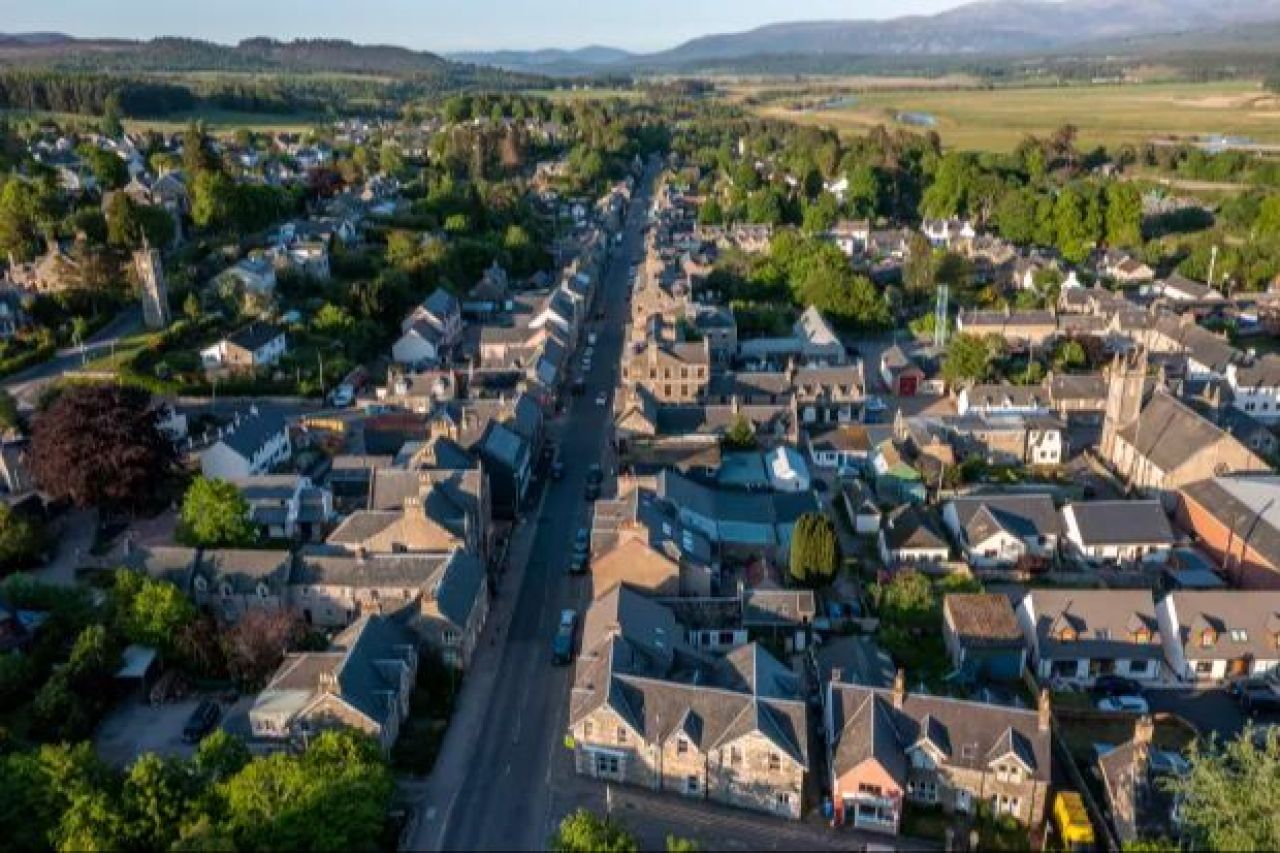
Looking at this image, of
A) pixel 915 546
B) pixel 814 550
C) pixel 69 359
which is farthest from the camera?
pixel 69 359

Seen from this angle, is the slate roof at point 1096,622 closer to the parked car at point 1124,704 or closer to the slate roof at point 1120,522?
the parked car at point 1124,704

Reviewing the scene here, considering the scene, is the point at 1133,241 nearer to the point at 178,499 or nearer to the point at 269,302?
the point at 269,302

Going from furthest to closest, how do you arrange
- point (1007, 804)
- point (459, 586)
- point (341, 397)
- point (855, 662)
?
point (341, 397) < point (459, 586) < point (855, 662) < point (1007, 804)

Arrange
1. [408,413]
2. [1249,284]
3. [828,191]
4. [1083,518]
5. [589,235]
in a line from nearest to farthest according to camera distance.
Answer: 1. [1083,518]
2. [408,413]
3. [1249,284]
4. [589,235]
5. [828,191]

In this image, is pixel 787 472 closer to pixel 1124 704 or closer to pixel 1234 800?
pixel 1124 704

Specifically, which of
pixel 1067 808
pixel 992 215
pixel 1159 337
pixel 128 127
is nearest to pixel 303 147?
pixel 128 127

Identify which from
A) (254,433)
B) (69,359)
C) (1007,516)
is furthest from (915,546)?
(69,359)

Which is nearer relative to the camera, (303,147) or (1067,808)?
(1067,808)
